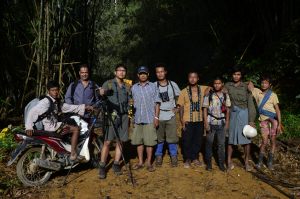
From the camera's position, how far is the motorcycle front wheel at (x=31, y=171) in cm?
533

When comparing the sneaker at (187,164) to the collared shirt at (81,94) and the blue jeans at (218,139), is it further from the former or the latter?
the collared shirt at (81,94)

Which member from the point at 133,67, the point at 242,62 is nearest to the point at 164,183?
the point at 242,62

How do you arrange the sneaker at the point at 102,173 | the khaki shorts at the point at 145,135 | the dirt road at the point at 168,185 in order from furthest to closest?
1. the khaki shorts at the point at 145,135
2. the sneaker at the point at 102,173
3. the dirt road at the point at 168,185

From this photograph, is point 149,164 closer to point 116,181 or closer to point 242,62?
point 116,181

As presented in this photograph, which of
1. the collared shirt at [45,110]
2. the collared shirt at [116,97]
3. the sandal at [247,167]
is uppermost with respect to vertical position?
the collared shirt at [116,97]

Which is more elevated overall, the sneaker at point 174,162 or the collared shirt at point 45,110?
the collared shirt at point 45,110

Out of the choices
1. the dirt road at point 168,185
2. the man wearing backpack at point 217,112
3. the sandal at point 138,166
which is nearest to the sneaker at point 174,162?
the dirt road at point 168,185

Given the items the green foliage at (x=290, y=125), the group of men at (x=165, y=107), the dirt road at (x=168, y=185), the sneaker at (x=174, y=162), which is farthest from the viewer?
the green foliage at (x=290, y=125)

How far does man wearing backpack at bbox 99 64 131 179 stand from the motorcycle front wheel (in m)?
0.88

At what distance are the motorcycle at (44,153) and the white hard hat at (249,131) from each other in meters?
2.39

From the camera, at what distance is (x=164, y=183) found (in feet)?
18.1

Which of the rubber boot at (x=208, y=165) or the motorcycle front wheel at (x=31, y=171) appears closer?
the motorcycle front wheel at (x=31, y=171)

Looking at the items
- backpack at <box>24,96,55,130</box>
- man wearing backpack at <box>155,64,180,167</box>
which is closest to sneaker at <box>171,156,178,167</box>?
man wearing backpack at <box>155,64,180,167</box>

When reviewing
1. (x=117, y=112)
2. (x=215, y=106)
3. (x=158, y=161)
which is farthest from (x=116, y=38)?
(x=215, y=106)
